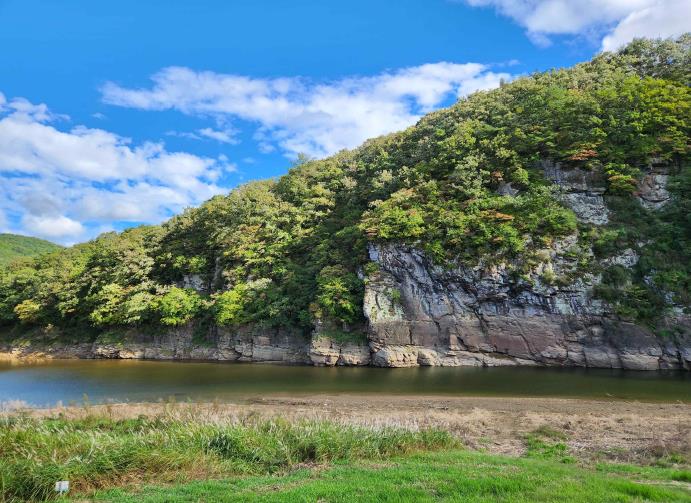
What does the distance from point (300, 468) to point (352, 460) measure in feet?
4.86

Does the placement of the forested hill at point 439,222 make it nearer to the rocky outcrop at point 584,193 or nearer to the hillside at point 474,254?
the hillside at point 474,254

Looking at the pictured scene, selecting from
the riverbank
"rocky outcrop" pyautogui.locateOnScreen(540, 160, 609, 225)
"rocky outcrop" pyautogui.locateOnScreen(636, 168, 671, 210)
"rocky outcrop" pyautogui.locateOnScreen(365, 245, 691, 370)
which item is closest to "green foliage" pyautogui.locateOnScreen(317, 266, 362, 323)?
"rocky outcrop" pyautogui.locateOnScreen(365, 245, 691, 370)

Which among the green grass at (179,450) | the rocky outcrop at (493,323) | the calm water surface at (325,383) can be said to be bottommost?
the calm water surface at (325,383)

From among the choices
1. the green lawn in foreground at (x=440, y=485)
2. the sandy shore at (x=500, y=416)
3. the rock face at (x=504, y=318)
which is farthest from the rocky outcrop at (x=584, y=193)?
the green lawn in foreground at (x=440, y=485)

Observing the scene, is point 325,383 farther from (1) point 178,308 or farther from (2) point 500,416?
(1) point 178,308

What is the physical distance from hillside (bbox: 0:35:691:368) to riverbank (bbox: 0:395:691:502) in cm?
Result: 1928

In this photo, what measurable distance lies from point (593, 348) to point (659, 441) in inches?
888

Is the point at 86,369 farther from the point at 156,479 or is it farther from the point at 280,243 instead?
the point at 156,479

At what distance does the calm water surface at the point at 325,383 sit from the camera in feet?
86.4

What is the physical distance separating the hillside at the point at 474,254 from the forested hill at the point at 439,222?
0.21m

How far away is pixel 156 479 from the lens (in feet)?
33.0

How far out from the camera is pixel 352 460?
37.7ft

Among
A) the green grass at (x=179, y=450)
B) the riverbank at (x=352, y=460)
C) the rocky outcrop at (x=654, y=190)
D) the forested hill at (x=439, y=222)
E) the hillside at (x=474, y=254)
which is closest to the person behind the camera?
the riverbank at (x=352, y=460)

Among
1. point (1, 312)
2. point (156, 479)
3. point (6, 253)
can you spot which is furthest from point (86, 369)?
point (6, 253)
